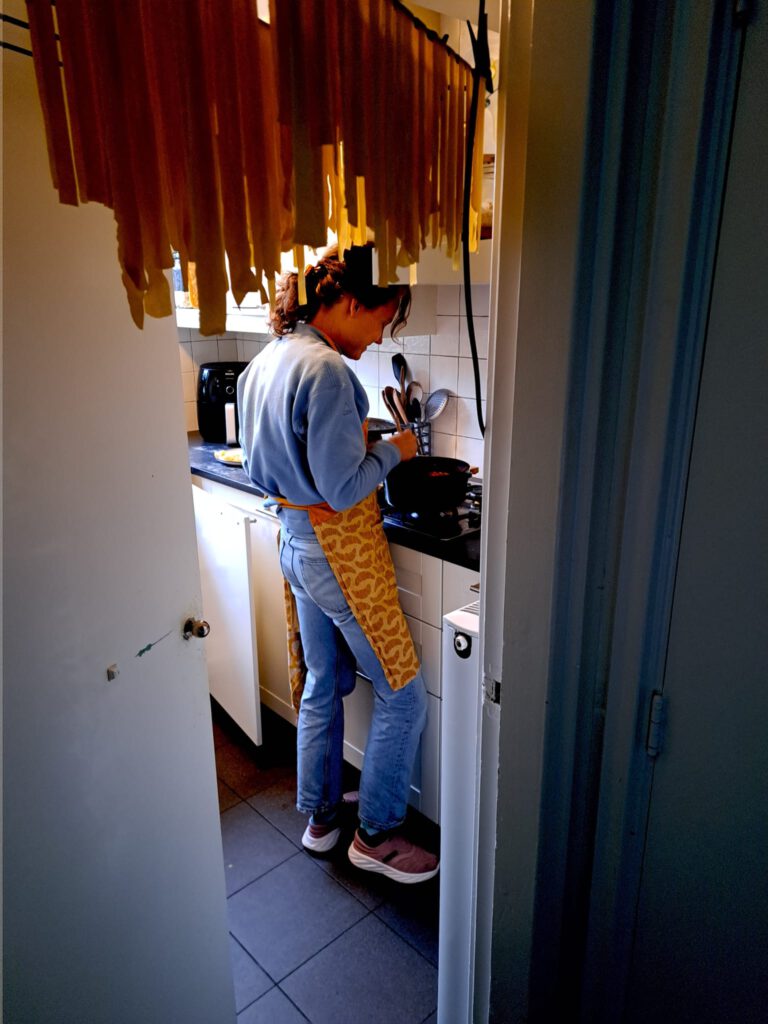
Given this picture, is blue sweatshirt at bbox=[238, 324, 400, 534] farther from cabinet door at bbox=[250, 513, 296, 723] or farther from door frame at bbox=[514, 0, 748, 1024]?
door frame at bbox=[514, 0, 748, 1024]

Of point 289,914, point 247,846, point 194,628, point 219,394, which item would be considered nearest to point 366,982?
point 289,914

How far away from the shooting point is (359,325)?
1.59m

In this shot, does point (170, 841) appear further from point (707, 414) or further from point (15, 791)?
point (707, 414)

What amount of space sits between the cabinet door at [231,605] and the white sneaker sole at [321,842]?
0.40 meters

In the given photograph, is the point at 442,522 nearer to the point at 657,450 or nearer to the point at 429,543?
the point at 429,543

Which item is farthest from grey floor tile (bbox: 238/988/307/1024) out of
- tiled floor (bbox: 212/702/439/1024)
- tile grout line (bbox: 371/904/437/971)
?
tile grout line (bbox: 371/904/437/971)

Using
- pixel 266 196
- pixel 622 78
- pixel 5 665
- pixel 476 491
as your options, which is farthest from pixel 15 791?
pixel 476 491

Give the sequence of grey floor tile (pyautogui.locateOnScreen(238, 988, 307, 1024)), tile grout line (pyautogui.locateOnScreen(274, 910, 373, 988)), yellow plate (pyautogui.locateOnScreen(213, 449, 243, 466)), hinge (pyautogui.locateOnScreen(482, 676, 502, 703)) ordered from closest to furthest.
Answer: hinge (pyautogui.locateOnScreen(482, 676, 502, 703)) < grey floor tile (pyautogui.locateOnScreen(238, 988, 307, 1024)) < tile grout line (pyautogui.locateOnScreen(274, 910, 373, 988)) < yellow plate (pyautogui.locateOnScreen(213, 449, 243, 466))

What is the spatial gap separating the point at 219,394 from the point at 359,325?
1.30 metres

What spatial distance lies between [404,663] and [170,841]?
76 centimetres

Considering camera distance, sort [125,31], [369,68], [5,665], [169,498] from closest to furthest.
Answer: [125,31] < [369,68] < [5,665] < [169,498]

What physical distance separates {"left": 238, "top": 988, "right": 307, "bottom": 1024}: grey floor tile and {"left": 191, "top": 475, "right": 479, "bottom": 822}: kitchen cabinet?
1.96ft

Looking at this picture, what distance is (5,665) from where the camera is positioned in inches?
32.2

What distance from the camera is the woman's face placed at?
5.15 ft
